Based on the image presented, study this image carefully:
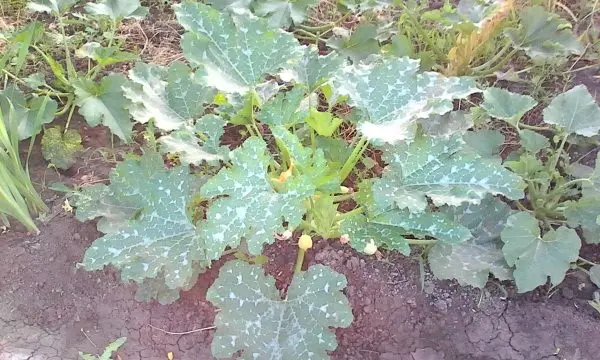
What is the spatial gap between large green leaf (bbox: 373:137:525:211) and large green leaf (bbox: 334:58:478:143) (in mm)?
115

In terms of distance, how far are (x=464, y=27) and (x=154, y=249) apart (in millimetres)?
1381

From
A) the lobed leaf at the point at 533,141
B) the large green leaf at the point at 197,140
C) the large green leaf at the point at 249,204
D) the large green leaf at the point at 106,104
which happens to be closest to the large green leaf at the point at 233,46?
the large green leaf at the point at 197,140

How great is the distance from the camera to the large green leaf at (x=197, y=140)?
7.23 ft

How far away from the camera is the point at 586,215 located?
2311 millimetres

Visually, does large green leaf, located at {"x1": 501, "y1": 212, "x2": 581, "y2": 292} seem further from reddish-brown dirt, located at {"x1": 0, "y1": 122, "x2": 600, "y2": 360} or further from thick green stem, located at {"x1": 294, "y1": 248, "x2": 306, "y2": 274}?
thick green stem, located at {"x1": 294, "y1": 248, "x2": 306, "y2": 274}

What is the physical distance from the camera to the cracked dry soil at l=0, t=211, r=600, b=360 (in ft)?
7.34

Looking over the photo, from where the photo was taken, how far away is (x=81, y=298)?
2.35m

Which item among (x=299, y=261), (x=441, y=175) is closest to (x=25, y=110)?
(x=299, y=261)

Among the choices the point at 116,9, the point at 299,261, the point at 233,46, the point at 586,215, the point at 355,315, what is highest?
the point at 233,46

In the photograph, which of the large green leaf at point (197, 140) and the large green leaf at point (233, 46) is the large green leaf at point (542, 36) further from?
the large green leaf at point (197, 140)

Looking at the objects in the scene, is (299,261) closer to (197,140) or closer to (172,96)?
(197,140)

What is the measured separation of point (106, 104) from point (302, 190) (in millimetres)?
950

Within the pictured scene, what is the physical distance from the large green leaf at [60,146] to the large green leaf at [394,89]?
1066mm

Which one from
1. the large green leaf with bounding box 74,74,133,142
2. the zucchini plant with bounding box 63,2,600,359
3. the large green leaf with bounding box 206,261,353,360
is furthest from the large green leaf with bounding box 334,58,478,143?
the large green leaf with bounding box 74,74,133,142
